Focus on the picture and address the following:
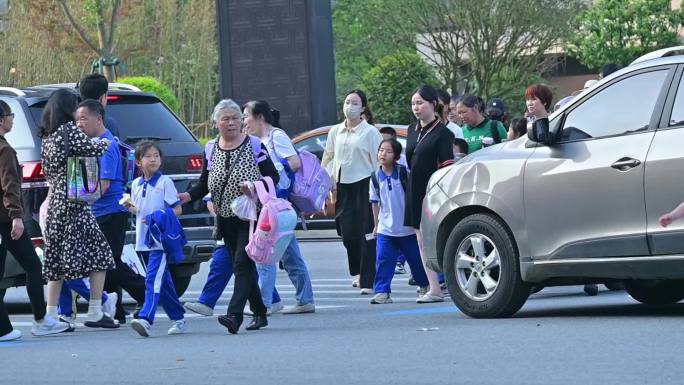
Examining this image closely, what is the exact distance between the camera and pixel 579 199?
36.2ft

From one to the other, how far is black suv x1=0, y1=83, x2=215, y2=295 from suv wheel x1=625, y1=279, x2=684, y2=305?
151 inches

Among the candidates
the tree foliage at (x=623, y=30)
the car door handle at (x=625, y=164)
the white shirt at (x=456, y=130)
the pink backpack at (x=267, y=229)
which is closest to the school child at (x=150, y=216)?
the pink backpack at (x=267, y=229)

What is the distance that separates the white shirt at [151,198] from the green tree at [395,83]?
3672 cm

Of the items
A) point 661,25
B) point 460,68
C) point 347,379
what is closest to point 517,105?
point 460,68

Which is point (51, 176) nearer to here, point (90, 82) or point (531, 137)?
point (90, 82)

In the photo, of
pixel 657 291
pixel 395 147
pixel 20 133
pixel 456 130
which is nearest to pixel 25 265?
pixel 20 133

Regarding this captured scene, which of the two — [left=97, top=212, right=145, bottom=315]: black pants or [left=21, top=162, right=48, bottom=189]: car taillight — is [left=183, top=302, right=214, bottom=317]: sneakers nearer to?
[left=97, top=212, right=145, bottom=315]: black pants

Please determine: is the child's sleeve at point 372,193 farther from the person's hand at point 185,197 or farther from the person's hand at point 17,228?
the person's hand at point 17,228

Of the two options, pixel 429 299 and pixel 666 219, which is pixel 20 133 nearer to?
pixel 429 299

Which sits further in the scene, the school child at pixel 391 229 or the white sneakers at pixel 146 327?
the school child at pixel 391 229

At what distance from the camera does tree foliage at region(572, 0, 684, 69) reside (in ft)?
191

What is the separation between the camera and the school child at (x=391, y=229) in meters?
14.2

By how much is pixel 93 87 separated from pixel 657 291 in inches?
178

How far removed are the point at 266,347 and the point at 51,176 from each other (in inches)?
102
